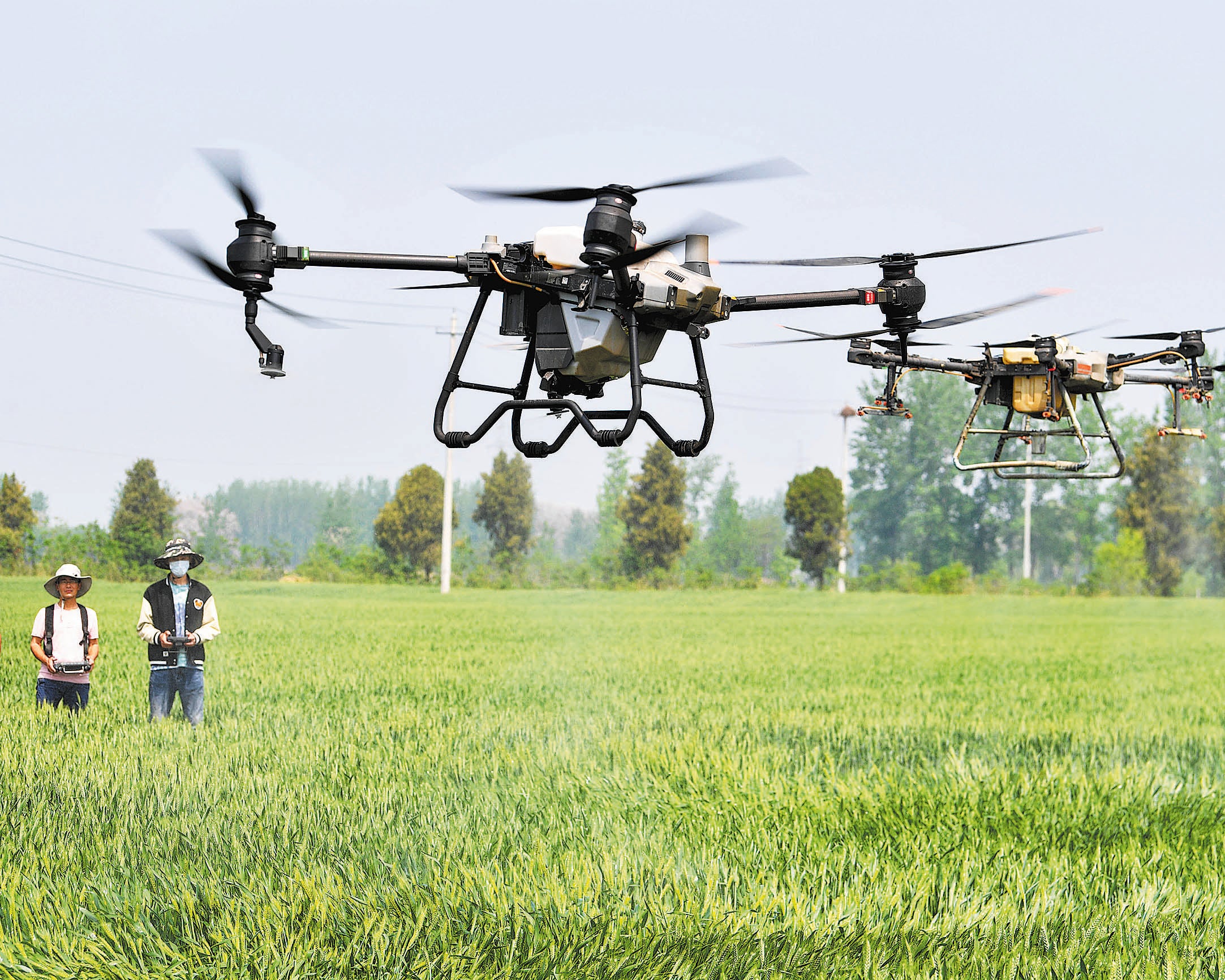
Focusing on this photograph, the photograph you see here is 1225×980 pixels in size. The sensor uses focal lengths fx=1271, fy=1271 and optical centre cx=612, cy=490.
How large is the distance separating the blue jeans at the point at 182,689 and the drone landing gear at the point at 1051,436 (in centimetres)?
609

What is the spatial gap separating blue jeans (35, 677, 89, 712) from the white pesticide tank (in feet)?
20.9

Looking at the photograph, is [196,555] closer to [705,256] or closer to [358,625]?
[705,256]

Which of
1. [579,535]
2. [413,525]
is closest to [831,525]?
[413,525]

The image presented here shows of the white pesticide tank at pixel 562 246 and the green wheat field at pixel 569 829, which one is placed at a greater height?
the white pesticide tank at pixel 562 246

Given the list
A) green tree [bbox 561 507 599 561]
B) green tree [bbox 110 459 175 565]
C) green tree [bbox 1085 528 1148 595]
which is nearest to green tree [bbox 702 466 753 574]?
green tree [bbox 561 507 599 561]

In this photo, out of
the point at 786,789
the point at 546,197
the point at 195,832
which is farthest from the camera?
the point at 786,789

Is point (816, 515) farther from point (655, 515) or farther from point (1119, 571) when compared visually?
point (1119, 571)

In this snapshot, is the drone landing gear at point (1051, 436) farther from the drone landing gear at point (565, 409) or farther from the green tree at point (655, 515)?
the green tree at point (655, 515)

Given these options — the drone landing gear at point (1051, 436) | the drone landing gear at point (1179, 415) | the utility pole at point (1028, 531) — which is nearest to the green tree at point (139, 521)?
the drone landing gear at point (1051, 436)

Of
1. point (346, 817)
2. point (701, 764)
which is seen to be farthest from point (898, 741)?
point (346, 817)

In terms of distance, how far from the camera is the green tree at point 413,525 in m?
46.7

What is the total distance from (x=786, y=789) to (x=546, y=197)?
9604mm

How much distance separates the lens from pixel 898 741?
17.1 metres

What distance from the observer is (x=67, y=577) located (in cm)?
885
